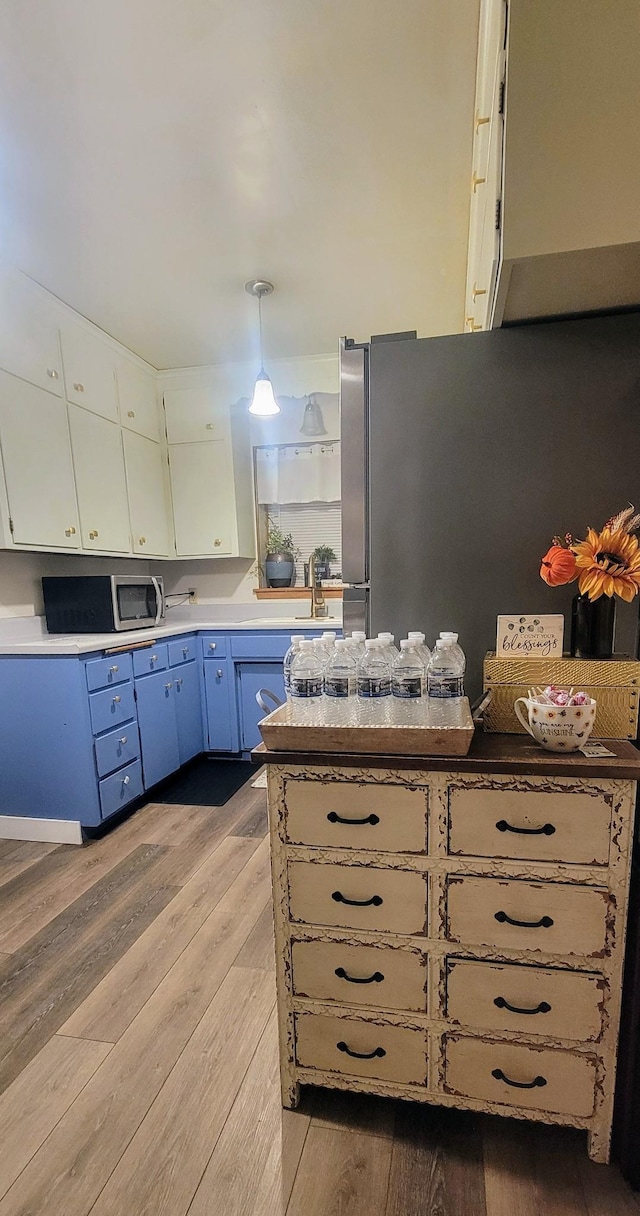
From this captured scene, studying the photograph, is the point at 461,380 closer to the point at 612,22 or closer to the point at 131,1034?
the point at 612,22

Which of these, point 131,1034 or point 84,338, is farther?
point 84,338

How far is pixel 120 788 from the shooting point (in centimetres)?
259

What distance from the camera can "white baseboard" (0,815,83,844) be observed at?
96.0 inches

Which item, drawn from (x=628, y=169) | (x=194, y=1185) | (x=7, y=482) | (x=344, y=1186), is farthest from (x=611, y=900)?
(x=7, y=482)

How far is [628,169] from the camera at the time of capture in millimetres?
927

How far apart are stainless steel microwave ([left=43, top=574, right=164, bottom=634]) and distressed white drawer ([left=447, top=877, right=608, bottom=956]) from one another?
228 cm

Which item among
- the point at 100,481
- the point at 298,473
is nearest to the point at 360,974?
the point at 100,481

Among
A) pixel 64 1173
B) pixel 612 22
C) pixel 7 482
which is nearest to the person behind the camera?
pixel 612 22

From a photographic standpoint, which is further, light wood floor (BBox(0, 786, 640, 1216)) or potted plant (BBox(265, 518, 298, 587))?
potted plant (BBox(265, 518, 298, 587))

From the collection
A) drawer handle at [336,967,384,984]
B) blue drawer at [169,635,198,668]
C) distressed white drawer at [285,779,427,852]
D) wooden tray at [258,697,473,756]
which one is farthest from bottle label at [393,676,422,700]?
blue drawer at [169,635,198,668]

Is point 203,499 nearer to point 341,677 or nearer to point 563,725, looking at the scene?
point 341,677

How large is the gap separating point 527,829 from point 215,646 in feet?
8.42

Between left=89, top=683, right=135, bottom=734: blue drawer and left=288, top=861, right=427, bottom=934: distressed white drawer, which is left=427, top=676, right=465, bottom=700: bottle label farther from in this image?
left=89, top=683, right=135, bottom=734: blue drawer

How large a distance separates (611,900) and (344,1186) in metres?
0.81
